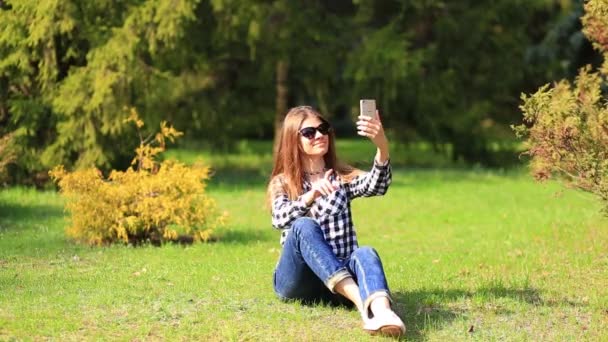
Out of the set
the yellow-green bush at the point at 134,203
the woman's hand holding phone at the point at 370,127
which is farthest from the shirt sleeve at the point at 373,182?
the yellow-green bush at the point at 134,203

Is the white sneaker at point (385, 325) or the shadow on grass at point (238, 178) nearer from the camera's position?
the white sneaker at point (385, 325)

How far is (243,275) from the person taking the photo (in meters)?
8.49

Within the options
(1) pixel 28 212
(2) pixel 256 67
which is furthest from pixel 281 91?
(1) pixel 28 212

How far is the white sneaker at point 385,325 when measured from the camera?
6.08m

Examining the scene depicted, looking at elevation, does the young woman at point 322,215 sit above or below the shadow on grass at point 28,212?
above

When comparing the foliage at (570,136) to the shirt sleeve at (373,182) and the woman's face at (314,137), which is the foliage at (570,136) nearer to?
the shirt sleeve at (373,182)

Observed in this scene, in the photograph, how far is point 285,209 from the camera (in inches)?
269

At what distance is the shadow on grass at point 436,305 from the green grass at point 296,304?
0.04ft

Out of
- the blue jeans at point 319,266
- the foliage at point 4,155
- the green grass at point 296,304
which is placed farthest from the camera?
the foliage at point 4,155

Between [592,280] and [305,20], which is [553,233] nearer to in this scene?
[592,280]

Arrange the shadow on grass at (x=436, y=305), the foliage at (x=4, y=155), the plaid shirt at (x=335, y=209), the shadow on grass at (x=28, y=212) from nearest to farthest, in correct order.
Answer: the shadow on grass at (x=436, y=305) < the plaid shirt at (x=335, y=209) < the shadow on grass at (x=28, y=212) < the foliage at (x=4, y=155)

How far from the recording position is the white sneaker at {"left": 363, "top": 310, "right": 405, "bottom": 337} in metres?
6.08

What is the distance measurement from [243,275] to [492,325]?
2.34 meters

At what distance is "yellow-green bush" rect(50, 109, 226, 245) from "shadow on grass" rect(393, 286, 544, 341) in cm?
307
